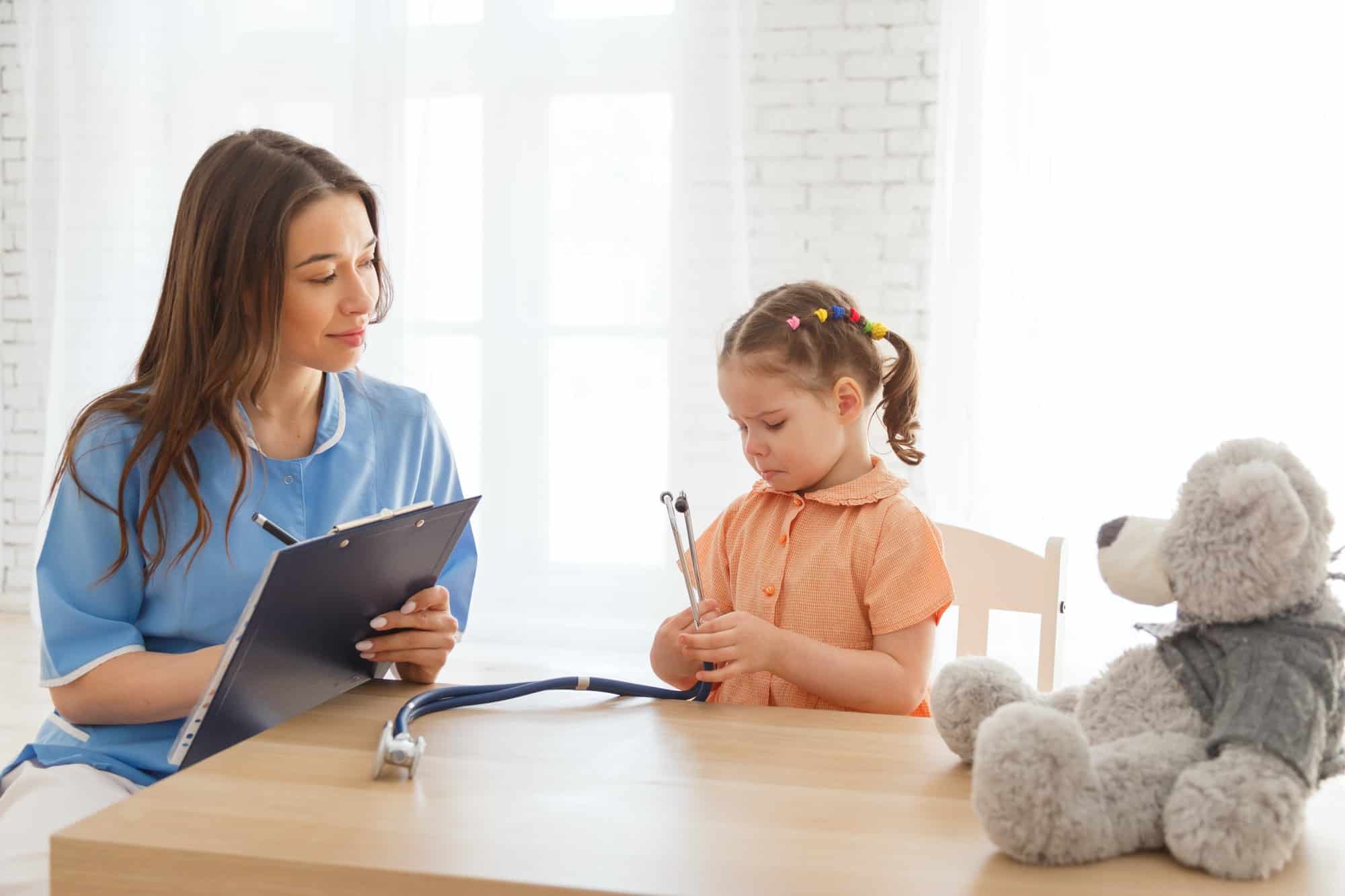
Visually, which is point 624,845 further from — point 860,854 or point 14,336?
point 14,336

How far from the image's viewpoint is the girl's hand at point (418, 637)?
3.61 feet

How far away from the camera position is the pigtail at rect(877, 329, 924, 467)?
139 cm

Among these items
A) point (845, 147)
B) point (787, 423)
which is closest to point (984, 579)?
point (787, 423)

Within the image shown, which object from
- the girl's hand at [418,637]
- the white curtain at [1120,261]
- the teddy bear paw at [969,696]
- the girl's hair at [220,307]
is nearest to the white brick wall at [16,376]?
the white curtain at [1120,261]

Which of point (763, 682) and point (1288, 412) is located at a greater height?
point (1288, 412)

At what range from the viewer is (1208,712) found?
0.74 metres

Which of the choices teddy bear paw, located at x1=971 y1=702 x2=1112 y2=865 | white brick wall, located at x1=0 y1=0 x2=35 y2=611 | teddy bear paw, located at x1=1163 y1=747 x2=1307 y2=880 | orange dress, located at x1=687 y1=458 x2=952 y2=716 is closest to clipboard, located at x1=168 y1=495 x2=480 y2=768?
orange dress, located at x1=687 y1=458 x2=952 y2=716

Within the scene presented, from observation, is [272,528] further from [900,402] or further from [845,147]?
[845,147]

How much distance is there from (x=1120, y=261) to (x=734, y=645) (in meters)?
2.59

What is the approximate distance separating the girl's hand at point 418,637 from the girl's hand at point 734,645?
9.4 inches

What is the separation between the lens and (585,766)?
867 millimetres

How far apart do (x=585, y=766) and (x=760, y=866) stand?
0.70 feet

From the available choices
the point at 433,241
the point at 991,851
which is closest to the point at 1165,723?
the point at 991,851

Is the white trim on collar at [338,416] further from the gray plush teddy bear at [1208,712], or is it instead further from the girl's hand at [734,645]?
the gray plush teddy bear at [1208,712]
